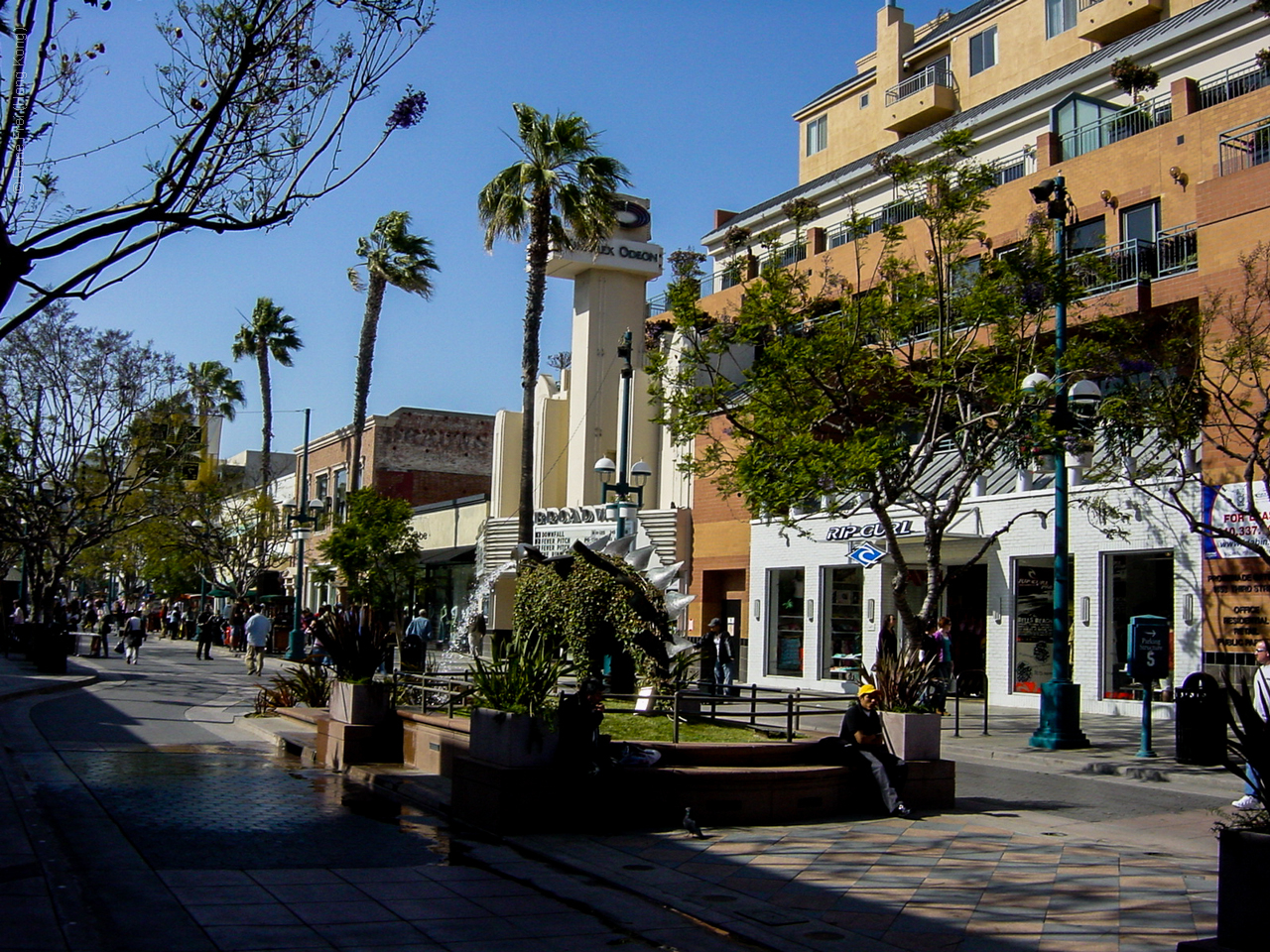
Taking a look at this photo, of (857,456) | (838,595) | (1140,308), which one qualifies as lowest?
(838,595)

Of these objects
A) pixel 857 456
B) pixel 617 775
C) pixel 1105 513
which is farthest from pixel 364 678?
pixel 1105 513

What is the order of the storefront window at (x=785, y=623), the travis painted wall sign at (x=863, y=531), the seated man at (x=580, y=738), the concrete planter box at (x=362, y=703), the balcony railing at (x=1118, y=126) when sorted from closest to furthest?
the seated man at (x=580, y=738), the concrete planter box at (x=362, y=703), the balcony railing at (x=1118, y=126), the travis painted wall sign at (x=863, y=531), the storefront window at (x=785, y=623)

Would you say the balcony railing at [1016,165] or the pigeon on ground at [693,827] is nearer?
the pigeon on ground at [693,827]

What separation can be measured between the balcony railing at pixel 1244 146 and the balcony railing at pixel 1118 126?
10.5ft

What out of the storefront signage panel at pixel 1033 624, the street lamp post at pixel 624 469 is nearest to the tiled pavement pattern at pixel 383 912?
the street lamp post at pixel 624 469

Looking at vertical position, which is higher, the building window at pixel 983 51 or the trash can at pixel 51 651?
the building window at pixel 983 51

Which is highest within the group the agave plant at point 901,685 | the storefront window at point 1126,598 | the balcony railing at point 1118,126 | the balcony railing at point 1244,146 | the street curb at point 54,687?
the balcony railing at point 1118,126

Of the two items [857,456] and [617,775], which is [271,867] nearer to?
[617,775]

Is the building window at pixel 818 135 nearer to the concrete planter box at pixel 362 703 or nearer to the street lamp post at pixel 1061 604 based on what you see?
the street lamp post at pixel 1061 604

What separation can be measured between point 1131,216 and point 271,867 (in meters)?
22.3

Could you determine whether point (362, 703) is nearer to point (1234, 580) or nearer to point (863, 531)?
point (1234, 580)

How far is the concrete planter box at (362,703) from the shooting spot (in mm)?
14148

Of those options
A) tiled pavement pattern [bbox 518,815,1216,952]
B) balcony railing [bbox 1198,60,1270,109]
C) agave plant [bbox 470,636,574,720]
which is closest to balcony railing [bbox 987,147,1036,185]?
balcony railing [bbox 1198,60,1270,109]

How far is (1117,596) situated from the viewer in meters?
23.5
